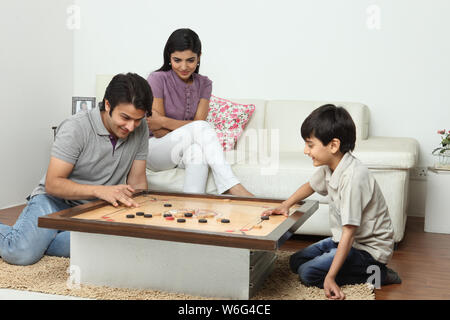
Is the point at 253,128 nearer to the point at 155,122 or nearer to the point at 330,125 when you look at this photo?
the point at 155,122

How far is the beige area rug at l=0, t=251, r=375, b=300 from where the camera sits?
1.66 metres

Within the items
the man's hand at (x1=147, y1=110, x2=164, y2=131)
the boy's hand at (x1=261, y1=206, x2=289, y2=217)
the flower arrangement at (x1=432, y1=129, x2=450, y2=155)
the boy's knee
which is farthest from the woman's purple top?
the flower arrangement at (x1=432, y1=129, x2=450, y2=155)

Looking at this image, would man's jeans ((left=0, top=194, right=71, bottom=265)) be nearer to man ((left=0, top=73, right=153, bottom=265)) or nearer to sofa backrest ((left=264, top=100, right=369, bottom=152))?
man ((left=0, top=73, right=153, bottom=265))

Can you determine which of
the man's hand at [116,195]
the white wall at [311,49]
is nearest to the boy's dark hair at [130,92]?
the man's hand at [116,195]

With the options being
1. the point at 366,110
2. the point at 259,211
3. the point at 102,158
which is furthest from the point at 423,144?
the point at 102,158

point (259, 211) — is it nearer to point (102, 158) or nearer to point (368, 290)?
point (368, 290)

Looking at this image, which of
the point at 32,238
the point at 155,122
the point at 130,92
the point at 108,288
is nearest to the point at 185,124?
the point at 155,122

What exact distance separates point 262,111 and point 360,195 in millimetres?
1594

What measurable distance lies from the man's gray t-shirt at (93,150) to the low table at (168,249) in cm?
26

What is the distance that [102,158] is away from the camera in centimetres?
207

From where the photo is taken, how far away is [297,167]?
249 centimetres

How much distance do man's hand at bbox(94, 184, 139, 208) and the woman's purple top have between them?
829 mm

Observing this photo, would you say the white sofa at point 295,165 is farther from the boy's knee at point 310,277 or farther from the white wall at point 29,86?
the white wall at point 29,86

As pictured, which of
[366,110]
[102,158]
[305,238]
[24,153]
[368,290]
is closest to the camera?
[368,290]
